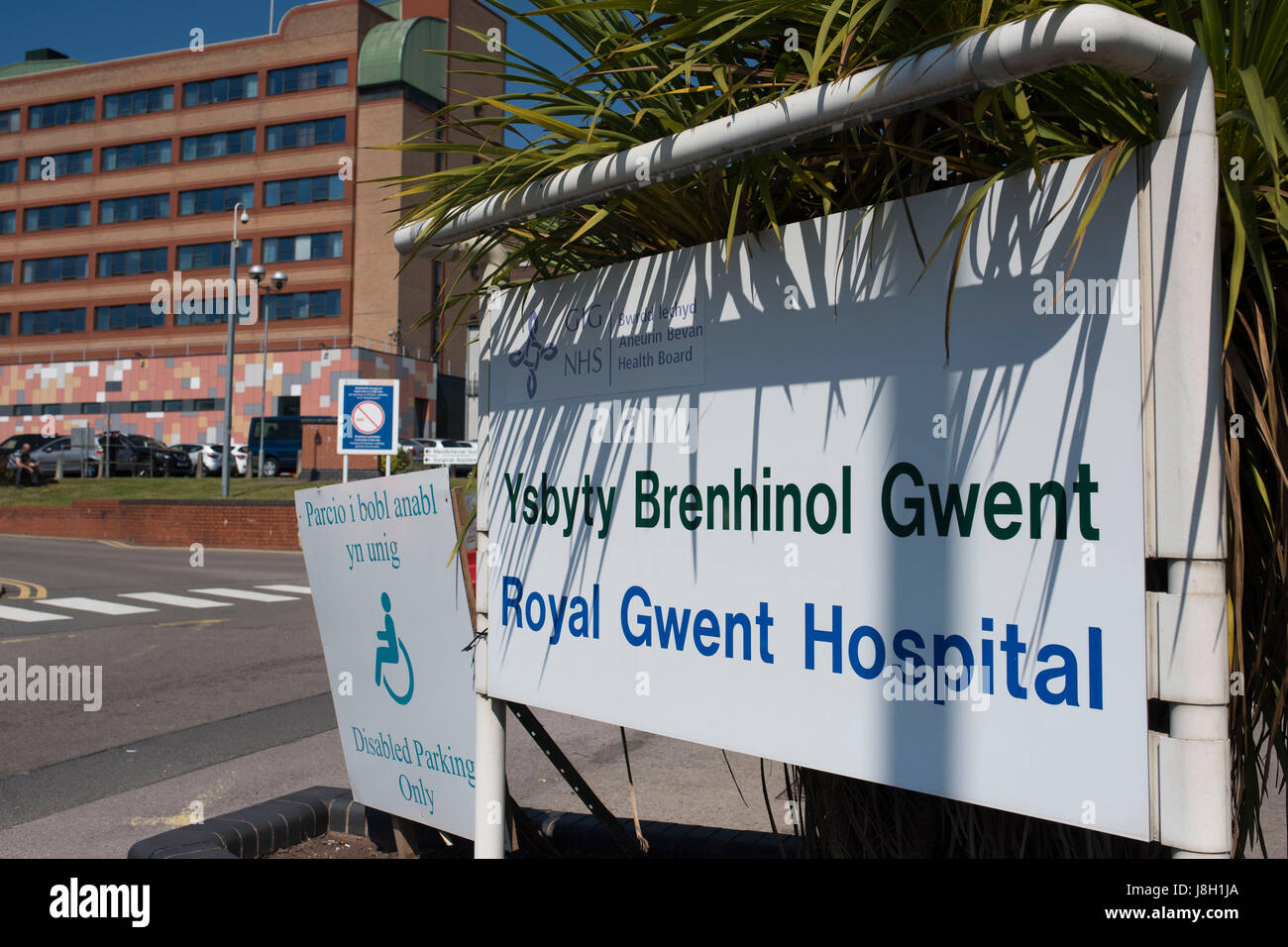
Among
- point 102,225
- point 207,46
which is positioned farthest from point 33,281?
point 207,46

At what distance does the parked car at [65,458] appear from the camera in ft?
132

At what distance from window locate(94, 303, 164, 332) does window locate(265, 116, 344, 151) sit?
11.4 m

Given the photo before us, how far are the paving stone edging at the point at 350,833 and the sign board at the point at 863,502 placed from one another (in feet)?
3.21

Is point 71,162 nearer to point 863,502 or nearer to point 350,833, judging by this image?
point 350,833

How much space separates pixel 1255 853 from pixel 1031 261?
4.12m

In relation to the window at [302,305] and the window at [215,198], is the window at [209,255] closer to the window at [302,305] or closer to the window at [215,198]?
the window at [215,198]

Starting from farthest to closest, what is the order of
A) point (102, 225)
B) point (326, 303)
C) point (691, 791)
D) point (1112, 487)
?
1. point (102, 225)
2. point (326, 303)
3. point (691, 791)
4. point (1112, 487)

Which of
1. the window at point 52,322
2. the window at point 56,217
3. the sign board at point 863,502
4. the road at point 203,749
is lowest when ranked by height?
the road at point 203,749

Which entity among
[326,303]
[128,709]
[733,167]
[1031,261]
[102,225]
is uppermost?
[102,225]

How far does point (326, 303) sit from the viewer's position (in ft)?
188

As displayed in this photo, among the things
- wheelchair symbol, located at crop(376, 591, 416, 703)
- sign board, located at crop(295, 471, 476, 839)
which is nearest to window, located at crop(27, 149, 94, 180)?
sign board, located at crop(295, 471, 476, 839)

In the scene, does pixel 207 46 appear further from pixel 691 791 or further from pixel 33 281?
pixel 691 791

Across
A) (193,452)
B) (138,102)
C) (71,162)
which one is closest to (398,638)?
(193,452)

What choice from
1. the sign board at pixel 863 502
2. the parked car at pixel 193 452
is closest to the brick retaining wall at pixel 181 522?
the parked car at pixel 193 452
